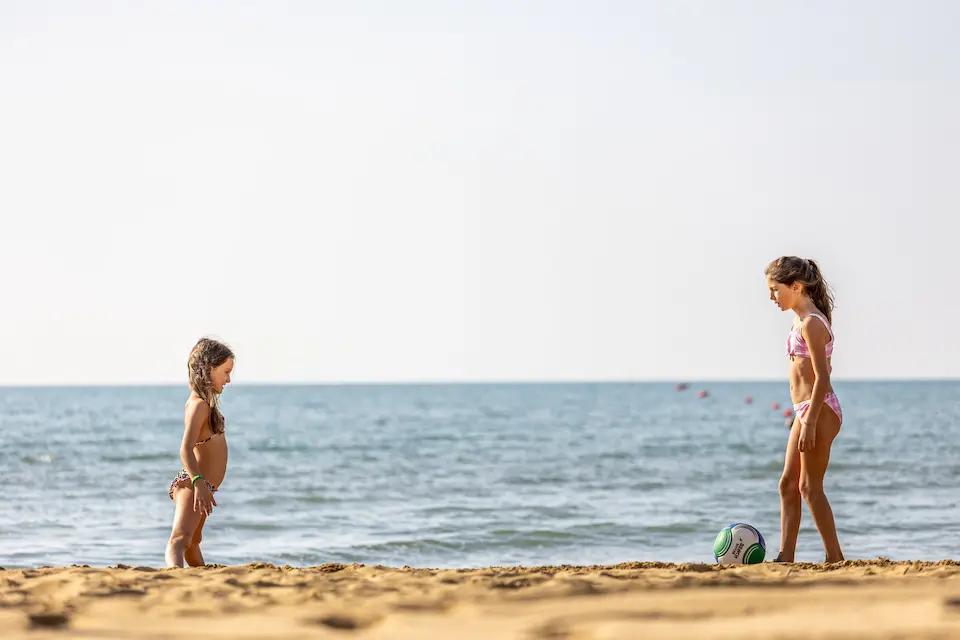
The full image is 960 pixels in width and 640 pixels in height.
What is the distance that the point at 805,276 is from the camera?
6320mm

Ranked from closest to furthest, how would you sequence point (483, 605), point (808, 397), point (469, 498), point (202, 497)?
point (483, 605)
point (202, 497)
point (808, 397)
point (469, 498)

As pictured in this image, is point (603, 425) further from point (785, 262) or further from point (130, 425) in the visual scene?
point (785, 262)

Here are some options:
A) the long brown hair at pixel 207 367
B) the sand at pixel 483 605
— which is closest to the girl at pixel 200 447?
the long brown hair at pixel 207 367

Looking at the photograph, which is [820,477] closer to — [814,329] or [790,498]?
[790,498]

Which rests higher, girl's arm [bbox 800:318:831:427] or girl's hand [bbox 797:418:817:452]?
girl's arm [bbox 800:318:831:427]

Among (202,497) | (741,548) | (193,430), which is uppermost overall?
(193,430)

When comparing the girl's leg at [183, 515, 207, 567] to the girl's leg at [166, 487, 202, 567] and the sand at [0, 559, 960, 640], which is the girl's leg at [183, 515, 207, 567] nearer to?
the girl's leg at [166, 487, 202, 567]

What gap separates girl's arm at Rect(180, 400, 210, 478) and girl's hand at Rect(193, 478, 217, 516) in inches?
3.0

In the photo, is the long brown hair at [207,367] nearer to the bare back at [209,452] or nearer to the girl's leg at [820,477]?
the bare back at [209,452]

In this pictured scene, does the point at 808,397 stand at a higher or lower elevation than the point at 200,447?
higher

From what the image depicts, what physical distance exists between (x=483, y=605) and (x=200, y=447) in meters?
2.66

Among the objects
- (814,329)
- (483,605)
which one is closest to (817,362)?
(814,329)

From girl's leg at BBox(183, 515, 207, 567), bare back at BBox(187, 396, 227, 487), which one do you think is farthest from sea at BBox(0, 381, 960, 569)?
bare back at BBox(187, 396, 227, 487)

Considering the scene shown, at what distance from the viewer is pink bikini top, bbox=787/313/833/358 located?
6270 mm
